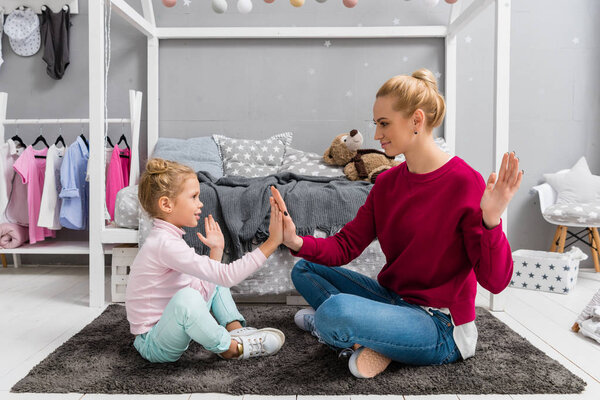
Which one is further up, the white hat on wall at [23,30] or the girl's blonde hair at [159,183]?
the white hat on wall at [23,30]

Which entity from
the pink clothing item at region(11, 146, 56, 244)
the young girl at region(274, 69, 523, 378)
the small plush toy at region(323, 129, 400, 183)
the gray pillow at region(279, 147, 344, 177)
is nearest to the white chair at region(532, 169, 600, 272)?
the small plush toy at region(323, 129, 400, 183)

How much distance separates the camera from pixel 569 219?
8.57ft

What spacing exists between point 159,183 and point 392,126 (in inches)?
26.9

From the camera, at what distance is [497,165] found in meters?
2.11

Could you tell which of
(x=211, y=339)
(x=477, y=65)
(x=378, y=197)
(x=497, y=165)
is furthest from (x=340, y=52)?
(x=211, y=339)

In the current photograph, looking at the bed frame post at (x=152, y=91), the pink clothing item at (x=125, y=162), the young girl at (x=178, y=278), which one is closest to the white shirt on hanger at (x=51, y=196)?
the pink clothing item at (x=125, y=162)

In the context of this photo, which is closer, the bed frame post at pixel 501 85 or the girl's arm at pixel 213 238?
the girl's arm at pixel 213 238

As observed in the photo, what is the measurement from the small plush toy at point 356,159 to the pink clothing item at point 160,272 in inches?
Result: 46.2

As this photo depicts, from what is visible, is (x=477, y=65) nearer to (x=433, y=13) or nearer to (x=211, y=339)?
(x=433, y=13)

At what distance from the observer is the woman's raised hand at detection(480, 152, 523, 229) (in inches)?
44.4

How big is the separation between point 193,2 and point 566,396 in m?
2.74

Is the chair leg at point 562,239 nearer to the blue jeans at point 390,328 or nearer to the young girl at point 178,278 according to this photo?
the blue jeans at point 390,328

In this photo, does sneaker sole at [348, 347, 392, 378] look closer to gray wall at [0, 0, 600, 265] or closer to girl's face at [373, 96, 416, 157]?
girl's face at [373, 96, 416, 157]

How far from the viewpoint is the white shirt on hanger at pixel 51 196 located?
258 cm
